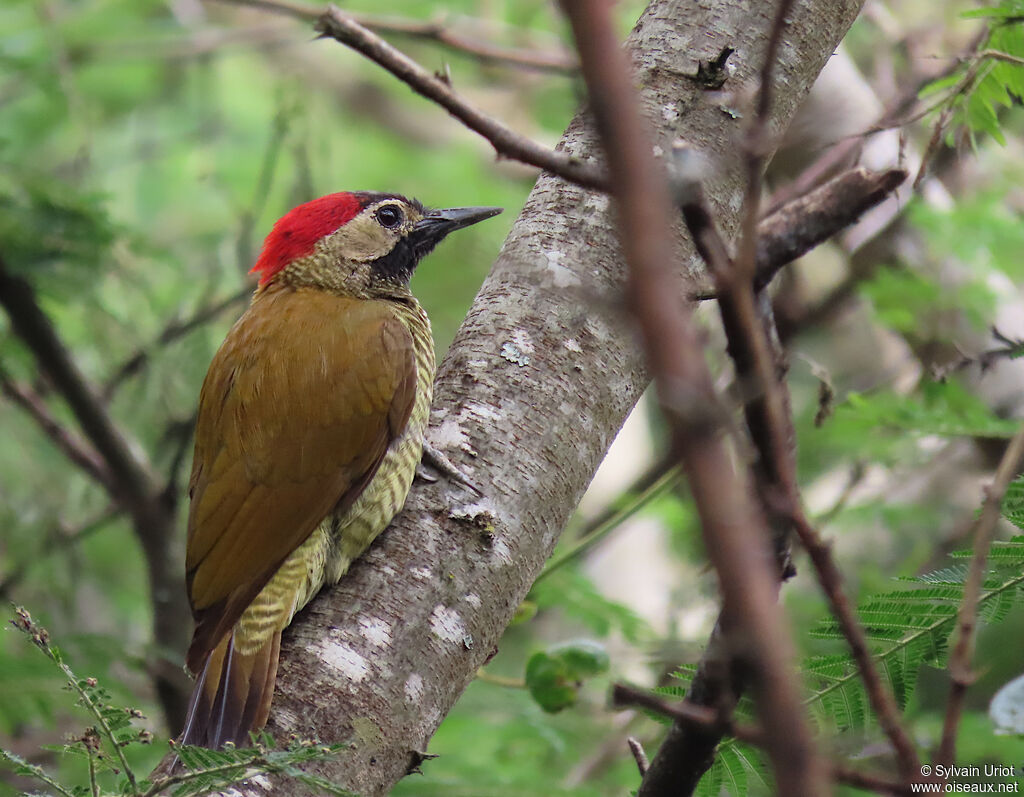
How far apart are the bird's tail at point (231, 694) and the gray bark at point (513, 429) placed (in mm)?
108

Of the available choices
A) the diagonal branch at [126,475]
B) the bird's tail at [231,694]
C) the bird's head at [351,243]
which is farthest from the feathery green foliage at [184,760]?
the diagonal branch at [126,475]

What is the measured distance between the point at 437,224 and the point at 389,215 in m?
0.18

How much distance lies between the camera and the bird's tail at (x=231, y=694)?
84.0 inches

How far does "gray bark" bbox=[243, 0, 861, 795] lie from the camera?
192cm

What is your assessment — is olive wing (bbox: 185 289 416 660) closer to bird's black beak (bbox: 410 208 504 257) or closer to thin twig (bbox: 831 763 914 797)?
bird's black beak (bbox: 410 208 504 257)

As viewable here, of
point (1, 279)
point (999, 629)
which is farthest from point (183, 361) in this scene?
point (999, 629)

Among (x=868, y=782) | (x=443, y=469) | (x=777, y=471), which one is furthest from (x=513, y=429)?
(x=868, y=782)

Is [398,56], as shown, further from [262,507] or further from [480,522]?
[262,507]

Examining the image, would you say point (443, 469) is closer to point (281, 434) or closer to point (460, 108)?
point (281, 434)

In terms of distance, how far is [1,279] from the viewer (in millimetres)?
3791

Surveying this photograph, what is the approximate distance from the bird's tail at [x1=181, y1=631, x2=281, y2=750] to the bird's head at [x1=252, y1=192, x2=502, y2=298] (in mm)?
1375

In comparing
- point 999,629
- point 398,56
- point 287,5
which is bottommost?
point 398,56

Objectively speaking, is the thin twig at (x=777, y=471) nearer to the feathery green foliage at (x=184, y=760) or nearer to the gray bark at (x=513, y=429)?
the feathery green foliage at (x=184, y=760)

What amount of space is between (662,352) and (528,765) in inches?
145
